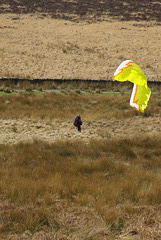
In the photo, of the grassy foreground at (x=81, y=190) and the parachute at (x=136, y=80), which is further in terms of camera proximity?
the parachute at (x=136, y=80)

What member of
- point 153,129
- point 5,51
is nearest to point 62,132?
point 153,129

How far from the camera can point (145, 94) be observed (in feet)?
28.8

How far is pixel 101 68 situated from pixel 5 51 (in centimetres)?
1246

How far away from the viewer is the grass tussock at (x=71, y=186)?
514 cm

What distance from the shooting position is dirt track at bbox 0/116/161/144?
11453 millimetres

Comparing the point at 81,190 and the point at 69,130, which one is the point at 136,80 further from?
the point at 69,130

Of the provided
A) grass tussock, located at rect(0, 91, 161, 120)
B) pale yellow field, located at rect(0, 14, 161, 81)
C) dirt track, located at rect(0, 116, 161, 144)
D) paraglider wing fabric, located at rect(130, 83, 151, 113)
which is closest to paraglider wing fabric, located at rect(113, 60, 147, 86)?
paraglider wing fabric, located at rect(130, 83, 151, 113)

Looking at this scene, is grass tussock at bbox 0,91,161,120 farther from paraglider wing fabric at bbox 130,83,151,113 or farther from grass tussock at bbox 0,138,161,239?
paraglider wing fabric at bbox 130,83,151,113

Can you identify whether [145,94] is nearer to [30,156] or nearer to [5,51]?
[30,156]

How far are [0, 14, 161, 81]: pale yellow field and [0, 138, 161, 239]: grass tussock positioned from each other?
15206mm

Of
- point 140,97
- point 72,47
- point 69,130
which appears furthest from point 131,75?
point 72,47

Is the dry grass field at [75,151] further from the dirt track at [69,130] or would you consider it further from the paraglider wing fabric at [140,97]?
the paraglider wing fabric at [140,97]

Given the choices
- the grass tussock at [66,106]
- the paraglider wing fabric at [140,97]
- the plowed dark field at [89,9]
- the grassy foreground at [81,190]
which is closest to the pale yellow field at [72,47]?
the plowed dark field at [89,9]

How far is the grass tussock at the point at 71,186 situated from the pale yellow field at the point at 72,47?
15.2 meters
